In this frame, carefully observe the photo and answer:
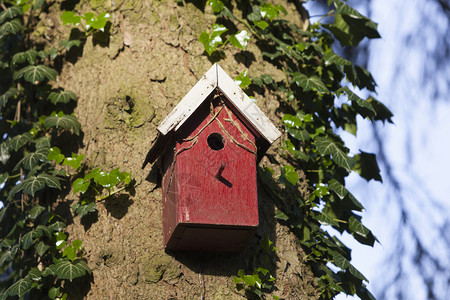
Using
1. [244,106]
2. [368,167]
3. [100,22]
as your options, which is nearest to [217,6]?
[100,22]

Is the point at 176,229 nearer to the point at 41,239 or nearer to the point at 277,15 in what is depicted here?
the point at 41,239

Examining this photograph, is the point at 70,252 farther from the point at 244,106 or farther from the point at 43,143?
the point at 244,106

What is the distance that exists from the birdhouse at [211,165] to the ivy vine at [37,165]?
13.6 inches

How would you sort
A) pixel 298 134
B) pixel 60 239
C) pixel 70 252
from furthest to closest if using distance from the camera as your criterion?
pixel 298 134 → pixel 60 239 → pixel 70 252

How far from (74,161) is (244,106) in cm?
82

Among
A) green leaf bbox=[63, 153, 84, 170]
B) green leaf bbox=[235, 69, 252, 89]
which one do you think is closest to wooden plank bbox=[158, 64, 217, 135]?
green leaf bbox=[235, 69, 252, 89]

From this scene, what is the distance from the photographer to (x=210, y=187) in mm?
2209

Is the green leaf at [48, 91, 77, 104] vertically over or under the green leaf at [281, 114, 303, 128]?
under

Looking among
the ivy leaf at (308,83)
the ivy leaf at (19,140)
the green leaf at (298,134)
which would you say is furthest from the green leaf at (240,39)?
the ivy leaf at (19,140)

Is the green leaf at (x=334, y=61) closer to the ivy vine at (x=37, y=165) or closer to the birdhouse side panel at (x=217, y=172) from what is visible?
the birdhouse side panel at (x=217, y=172)

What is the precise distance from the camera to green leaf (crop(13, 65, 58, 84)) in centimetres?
293

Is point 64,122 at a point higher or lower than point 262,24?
lower

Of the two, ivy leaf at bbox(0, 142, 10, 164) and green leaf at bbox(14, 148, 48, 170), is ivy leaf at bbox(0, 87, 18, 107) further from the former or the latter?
green leaf at bbox(14, 148, 48, 170)

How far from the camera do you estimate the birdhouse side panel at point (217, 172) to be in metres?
2.17
